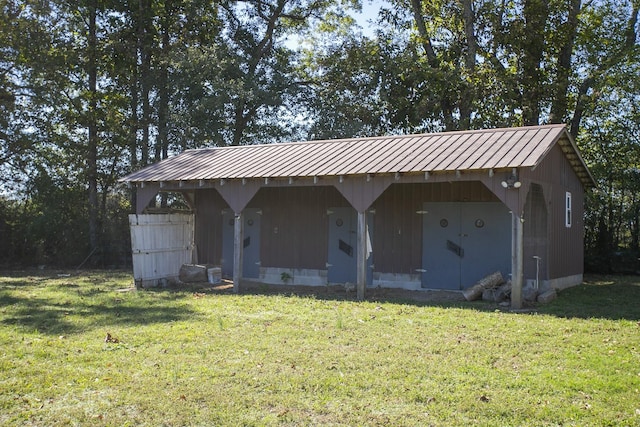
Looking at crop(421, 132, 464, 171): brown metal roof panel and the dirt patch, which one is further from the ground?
crop(421, 132, 464, 171): brown metal roof panel

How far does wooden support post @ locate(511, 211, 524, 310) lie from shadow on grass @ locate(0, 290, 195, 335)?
571 cm

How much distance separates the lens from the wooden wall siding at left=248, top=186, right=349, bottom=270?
1492 centimetres

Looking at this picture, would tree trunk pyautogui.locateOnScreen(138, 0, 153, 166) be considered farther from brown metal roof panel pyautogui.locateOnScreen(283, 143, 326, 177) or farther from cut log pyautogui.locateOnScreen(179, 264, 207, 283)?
brown metal roof panel pyautogui.locateOnScreen(283, 143, 326, 177)

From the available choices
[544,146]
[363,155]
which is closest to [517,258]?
[544,146]

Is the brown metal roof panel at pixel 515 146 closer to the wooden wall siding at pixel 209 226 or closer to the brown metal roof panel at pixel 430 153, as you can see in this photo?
the brown metal roof panel at pixel 430 153

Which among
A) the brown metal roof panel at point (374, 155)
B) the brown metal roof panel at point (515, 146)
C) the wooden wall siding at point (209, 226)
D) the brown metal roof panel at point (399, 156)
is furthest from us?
the wooden wall siding at point (209, 226)

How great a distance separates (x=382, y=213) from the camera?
1434cm

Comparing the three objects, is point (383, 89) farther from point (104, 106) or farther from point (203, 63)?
point (104, 106)

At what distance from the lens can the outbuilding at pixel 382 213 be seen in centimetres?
1178

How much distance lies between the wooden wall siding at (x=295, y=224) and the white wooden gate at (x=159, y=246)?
1993 mm

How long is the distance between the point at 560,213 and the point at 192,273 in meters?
9.19

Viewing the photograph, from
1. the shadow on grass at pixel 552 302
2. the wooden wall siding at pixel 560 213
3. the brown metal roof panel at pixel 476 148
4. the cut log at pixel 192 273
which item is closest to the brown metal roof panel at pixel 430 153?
the brown metal roof panel at pixel 476 148

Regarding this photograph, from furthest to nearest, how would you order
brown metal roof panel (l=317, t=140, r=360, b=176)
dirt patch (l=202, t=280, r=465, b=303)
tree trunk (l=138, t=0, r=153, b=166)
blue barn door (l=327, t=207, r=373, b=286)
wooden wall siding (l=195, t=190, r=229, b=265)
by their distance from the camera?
tree trunk (l=138, t=0, r=153, b=166) < wooden wall siding (l=195, t=190, r=229, b=265) < blue barn door (l=327, t=207, r=373, b=286) < brown metal roof panel (l=317, t=140, r=360, b=176) < dirt patch (l=202, t=280, r=465, b=303)

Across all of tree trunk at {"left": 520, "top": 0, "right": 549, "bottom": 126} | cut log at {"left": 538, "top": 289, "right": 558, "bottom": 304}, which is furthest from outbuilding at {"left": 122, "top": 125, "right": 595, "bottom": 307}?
tree trunk at {"left": 520, "top": 0, "right": 549, "bottom": 126}
